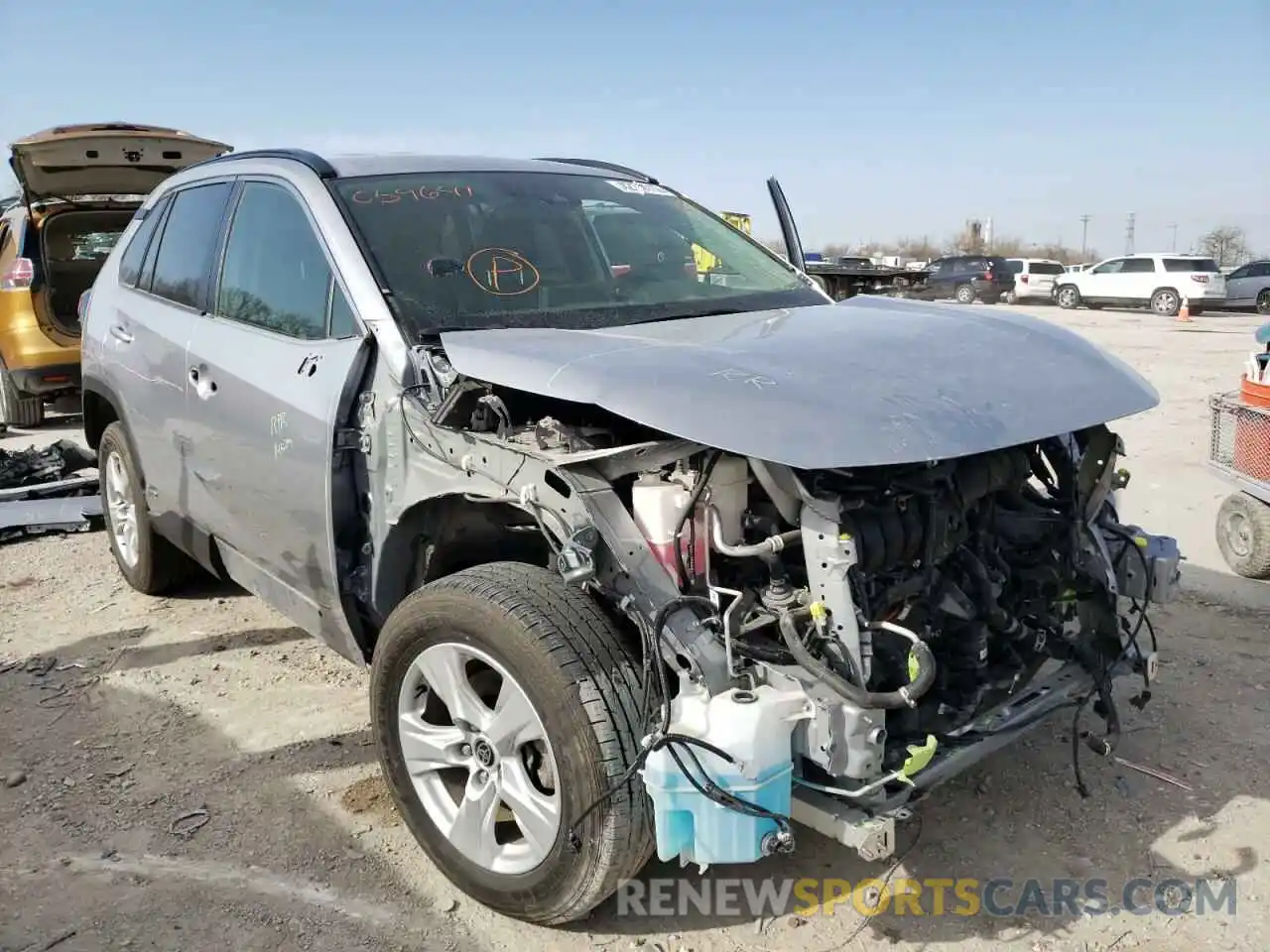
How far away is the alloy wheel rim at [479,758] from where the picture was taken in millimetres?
2535

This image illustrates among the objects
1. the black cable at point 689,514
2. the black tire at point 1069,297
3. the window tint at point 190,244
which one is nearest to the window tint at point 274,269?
the window tint at point 190,244

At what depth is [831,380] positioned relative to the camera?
253cm

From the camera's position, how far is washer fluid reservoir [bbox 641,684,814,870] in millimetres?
2180

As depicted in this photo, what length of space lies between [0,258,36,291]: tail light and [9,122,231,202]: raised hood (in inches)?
31.2

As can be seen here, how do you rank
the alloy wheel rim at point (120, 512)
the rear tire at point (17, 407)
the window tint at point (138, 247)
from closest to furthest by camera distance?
the window tint at point (138, 247), the alloy wheel rim at point (120, 512), the rear tire at point (17, 407)

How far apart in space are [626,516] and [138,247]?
346 cm

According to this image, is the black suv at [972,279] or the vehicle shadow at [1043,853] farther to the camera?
the black suv at [972,279]

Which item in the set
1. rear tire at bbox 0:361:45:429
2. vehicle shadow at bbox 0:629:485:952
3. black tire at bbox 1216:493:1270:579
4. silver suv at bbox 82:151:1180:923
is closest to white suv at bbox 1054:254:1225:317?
black tire at bbox 1216:493:1270:579

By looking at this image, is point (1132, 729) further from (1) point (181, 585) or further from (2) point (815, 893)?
(1) point (181, 585)

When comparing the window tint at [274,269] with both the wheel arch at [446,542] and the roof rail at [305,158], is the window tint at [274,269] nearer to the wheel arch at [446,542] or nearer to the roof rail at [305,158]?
the roof rail at [305,158]

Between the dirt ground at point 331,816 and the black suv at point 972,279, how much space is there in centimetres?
2731

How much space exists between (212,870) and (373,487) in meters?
1.19

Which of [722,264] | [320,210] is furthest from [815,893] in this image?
[320,210]

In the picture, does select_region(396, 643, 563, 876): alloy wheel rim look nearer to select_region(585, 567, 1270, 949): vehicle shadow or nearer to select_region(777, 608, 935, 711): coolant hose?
select_region(585, 567, 1270, 949): vehicle shadow
